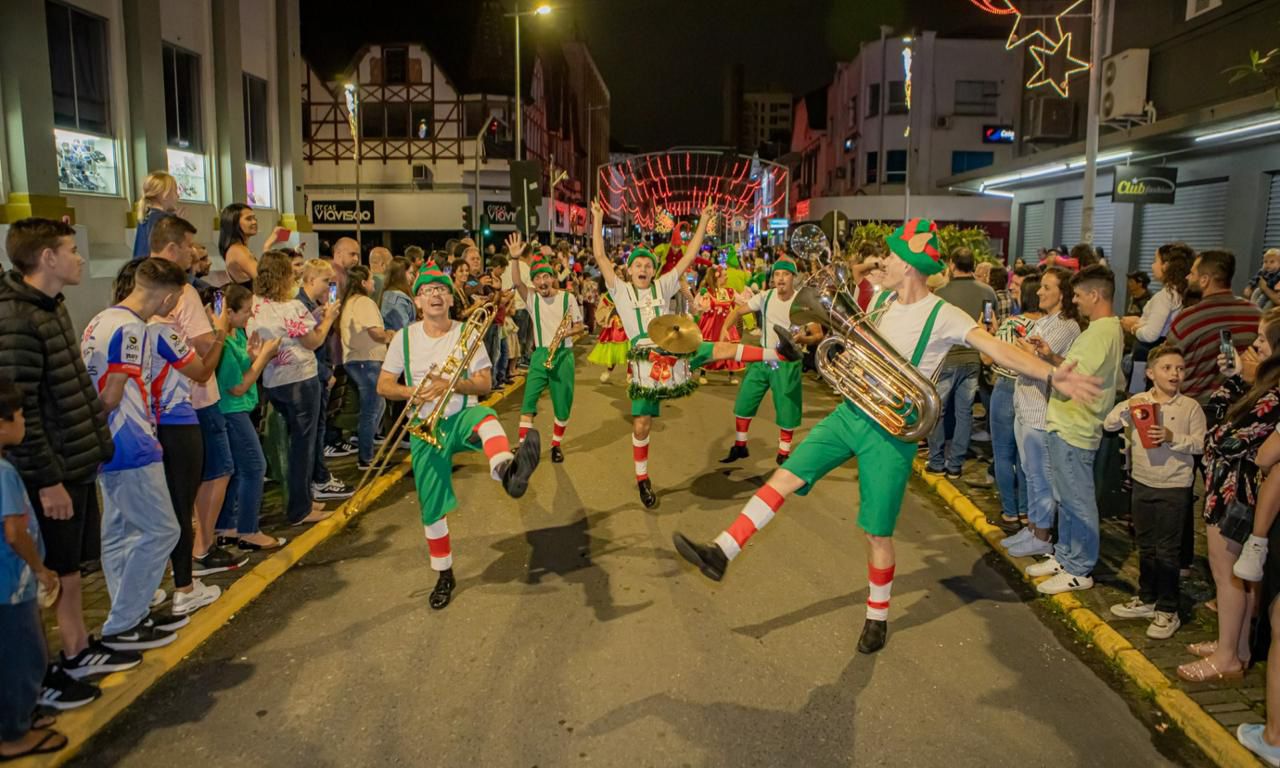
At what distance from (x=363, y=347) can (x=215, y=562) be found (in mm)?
3059

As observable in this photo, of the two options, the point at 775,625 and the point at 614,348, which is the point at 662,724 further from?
the point at 614,348

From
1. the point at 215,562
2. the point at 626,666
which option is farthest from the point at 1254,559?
the point at 215,562

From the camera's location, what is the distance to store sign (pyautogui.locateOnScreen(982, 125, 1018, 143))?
46.9 meters

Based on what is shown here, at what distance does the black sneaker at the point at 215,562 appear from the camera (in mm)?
6078

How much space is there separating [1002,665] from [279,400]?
5348 mm

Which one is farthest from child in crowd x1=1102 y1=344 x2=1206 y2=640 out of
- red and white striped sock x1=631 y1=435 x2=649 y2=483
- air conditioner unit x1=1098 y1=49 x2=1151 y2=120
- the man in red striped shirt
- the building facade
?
air conditioner unit x1=1098 y1=49 x2=1151 y2=120

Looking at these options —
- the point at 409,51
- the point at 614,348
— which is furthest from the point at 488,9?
the point at 614,348

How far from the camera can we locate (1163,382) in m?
5.23

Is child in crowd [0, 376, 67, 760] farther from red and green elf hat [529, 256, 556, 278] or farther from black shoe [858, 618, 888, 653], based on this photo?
red and green elf hat [529, 256, 556, 278]

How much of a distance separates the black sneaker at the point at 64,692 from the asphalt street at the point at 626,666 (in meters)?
0.21

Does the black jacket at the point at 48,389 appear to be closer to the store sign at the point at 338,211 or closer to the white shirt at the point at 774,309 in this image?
the white shirt at the point at 774,309

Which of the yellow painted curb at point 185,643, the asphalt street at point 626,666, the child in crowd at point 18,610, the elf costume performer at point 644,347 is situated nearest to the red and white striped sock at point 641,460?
the elf costume performer at point 644,347

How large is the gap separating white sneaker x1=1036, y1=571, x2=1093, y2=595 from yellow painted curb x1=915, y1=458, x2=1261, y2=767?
0.05 meters

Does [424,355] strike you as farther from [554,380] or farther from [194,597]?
[554,380]
